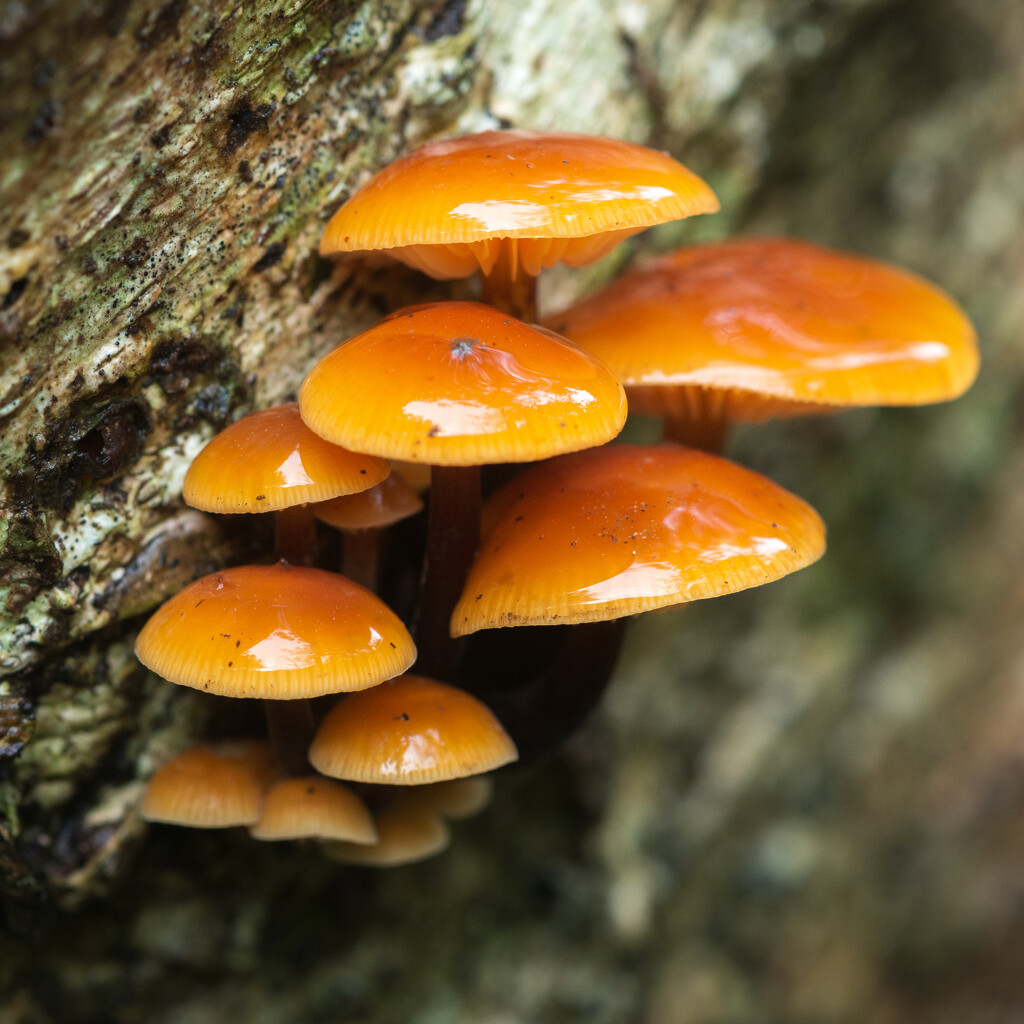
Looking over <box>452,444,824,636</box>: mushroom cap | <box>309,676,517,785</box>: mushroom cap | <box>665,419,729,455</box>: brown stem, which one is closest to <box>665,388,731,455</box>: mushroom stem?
<box>665,419,729,455</box>: brown stem

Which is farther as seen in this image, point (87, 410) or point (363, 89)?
point (363, 89)

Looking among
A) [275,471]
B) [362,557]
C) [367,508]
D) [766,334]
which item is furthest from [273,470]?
[766,334]

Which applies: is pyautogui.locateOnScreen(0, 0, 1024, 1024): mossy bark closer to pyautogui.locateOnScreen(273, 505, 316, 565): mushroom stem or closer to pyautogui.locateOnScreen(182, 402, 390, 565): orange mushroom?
pyautogui.locateOnScreen(273, 505, 316, 565): mushroom stem

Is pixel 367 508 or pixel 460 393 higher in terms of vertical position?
pixel 460 393

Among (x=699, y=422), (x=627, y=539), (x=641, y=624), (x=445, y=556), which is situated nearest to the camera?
(x=627, y=539)

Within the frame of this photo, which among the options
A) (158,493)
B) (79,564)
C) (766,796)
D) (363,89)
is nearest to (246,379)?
(158,493)

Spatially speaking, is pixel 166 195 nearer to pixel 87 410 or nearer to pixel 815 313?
pixel 87 410

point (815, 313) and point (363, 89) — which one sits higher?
point (363, 89)

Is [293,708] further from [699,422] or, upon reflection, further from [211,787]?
[699,422]
